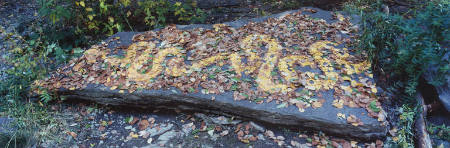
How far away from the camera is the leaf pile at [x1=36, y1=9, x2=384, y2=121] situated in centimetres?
342

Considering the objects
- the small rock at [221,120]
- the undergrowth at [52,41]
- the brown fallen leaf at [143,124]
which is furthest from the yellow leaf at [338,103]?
the undergrowth at [52,41]

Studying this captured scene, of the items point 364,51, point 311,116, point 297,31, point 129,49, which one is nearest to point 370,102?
point 311,116

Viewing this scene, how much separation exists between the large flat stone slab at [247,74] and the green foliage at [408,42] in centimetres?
29

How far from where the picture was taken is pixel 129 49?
439 cm

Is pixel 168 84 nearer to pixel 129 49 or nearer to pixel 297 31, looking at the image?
pixel 129 49

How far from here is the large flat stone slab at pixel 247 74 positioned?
3223mm

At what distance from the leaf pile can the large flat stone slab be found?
0.01 m

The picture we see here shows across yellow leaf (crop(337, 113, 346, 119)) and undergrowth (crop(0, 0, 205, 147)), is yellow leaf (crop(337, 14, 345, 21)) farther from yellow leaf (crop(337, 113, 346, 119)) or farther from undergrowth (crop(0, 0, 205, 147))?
undergrowth (crop(0, 0, 205, 147))

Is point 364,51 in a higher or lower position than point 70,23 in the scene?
lower

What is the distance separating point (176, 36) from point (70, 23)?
225 centimetres

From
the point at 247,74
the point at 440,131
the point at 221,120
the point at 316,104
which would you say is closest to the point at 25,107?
the point at 221,120

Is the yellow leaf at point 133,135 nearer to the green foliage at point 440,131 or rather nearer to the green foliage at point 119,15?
the green foliage at point 119,15

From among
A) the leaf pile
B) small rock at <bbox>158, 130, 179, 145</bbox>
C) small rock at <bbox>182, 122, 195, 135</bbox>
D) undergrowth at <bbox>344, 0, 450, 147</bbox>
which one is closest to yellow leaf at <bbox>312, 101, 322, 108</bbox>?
the leaf pile

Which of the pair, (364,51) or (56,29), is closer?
(364,51)
